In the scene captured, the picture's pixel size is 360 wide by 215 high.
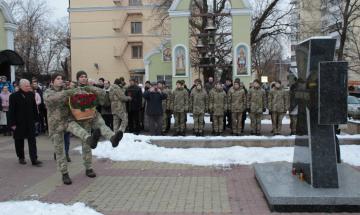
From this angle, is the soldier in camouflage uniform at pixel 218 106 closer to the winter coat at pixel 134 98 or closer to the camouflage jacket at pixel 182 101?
the camouflage jacket at pixel 182 101

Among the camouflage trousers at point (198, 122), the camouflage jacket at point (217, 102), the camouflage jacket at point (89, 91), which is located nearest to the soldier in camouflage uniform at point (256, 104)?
the camouflage jacket at point (217, 102)

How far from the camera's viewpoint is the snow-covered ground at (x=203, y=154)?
1083cm

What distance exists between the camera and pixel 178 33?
23906 mm

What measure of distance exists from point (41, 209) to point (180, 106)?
9637 millimetres

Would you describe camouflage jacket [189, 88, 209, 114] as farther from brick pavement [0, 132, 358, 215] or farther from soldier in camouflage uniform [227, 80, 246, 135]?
brick pavement [0, 132, 358, 215]

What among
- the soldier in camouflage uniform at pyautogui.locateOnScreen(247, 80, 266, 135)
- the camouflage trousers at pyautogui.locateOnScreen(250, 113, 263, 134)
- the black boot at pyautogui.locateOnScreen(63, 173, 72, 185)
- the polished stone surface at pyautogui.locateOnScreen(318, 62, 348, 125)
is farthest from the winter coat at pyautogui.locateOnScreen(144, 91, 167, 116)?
the polished stone surface at pyautogui.locateOnScreen(318, 62, 348, 125)

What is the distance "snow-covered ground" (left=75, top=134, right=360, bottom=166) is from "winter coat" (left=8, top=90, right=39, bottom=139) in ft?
6.19

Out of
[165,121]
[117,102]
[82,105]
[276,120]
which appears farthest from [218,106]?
[82,105]

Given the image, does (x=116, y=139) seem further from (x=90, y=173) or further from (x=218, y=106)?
(x=218, y=106)

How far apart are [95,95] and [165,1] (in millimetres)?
27500

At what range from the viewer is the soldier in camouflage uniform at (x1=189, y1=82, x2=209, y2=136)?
15797 mm

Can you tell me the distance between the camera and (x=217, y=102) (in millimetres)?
15680

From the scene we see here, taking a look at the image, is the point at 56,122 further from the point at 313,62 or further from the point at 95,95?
the point at 313,62

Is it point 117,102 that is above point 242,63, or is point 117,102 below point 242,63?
below
